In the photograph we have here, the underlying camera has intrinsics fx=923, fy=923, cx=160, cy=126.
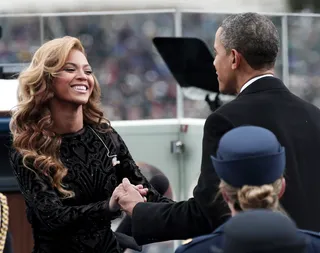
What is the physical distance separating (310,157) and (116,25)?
4.25 m

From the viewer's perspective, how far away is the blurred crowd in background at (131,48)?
272 inches

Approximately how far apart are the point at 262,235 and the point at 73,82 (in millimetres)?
1707

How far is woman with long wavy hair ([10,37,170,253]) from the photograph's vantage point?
332cm

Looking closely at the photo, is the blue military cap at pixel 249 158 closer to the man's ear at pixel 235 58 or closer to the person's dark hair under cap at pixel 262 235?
the person's dark hair under cap at pixel 262 235

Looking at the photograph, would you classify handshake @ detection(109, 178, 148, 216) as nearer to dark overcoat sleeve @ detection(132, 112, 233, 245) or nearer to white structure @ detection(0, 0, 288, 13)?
dark overcoat sleeve @ detection(132, 112, 233, 245)

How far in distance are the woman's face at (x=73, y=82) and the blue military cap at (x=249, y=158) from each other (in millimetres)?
1142

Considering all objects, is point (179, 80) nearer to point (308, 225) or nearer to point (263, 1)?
point (263, 1)

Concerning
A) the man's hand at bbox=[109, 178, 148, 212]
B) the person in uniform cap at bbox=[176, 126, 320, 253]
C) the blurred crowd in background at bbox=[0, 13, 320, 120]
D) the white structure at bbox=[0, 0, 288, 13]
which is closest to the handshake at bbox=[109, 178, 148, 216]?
the man's hand at bbox=[109, 178, 148, 212]

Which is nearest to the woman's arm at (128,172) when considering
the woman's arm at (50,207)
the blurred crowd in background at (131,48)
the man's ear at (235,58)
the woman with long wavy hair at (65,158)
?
the woman with long wavy hair at (65,158)

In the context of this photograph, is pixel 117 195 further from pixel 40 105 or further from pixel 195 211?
pixel 40 105

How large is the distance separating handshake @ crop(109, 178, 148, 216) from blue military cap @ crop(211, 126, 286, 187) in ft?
2.51

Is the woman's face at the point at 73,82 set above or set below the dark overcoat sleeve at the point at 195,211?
above

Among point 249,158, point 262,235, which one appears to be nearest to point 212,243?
point 249,158

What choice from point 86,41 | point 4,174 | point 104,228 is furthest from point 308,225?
point 86,41
